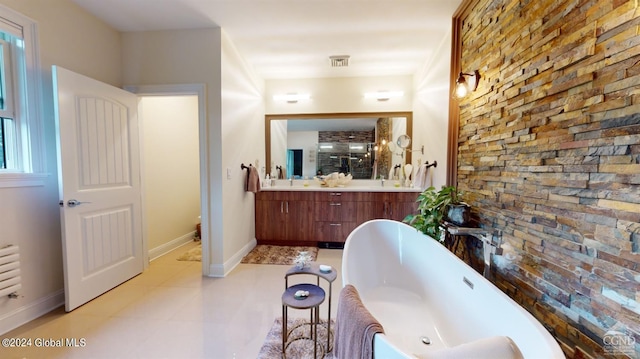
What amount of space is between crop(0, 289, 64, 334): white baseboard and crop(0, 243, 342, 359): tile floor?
0.16ft

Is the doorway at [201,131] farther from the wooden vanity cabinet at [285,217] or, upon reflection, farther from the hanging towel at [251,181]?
the wooden vanity cabinet at [285,217]

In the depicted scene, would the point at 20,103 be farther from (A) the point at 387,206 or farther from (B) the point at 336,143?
(A) the point at 387,206

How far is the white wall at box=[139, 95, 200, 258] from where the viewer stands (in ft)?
10.3

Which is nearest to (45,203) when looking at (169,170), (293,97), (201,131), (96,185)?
(96,185)

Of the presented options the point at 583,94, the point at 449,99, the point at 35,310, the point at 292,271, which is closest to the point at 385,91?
the point at 449,99

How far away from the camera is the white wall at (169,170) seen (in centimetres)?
313

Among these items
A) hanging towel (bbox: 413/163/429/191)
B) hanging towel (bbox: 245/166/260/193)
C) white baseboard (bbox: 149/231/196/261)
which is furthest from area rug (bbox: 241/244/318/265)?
hanging towel (bbox: 413/163/429/191)

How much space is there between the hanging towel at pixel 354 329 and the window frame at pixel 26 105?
8.09 ft

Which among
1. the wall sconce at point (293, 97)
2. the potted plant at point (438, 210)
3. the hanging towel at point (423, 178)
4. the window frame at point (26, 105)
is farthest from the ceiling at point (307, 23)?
the potted plant at point (438, 210)

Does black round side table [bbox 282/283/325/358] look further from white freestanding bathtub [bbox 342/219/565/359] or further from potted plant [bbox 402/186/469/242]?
potted plant [bbox 402/186/469/242]

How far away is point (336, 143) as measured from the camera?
4.00m

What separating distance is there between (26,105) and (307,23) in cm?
239

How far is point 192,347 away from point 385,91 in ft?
12.3

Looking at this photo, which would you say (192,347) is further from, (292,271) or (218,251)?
(218,251)
